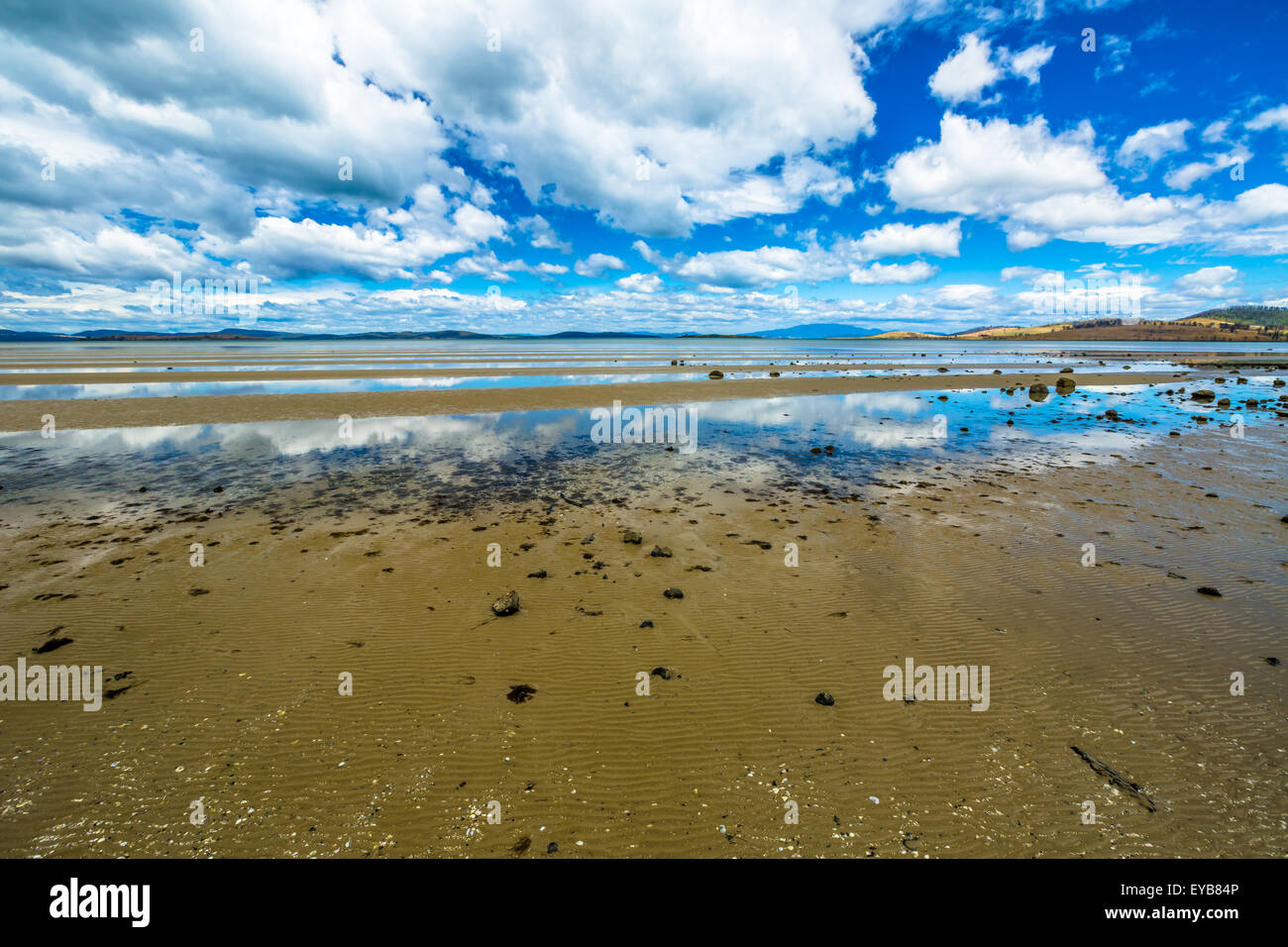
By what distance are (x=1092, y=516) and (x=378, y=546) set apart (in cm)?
1698

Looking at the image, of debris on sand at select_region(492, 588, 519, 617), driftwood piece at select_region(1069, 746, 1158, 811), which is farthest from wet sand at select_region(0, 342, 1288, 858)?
debris on sand at select_region(492, 588, 519, 617)

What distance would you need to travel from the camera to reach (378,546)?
10242 millimetres

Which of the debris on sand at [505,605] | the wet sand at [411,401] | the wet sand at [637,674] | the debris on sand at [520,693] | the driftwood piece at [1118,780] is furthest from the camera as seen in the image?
the wet sand at [411,401]

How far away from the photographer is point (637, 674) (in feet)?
21.0

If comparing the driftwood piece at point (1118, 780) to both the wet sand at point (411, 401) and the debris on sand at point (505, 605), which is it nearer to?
the debris on sand at point (505, 605)

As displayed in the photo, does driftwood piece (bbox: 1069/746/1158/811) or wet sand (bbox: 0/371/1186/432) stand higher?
wet sand (bbox: 0/371/1186/432)

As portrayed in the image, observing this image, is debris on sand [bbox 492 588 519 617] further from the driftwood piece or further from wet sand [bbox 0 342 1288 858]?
the driftwood piece

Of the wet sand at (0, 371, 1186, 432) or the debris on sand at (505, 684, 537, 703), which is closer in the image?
the debris on sand at (505, 684, 537, 703)

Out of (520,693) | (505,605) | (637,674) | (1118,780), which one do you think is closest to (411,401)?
(505,605)

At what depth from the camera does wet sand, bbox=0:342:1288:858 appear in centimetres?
434

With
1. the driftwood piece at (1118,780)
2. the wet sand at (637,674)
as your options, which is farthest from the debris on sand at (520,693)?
the driftwood piece at (1118,780)

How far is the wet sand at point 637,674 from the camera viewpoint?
4.34 m
